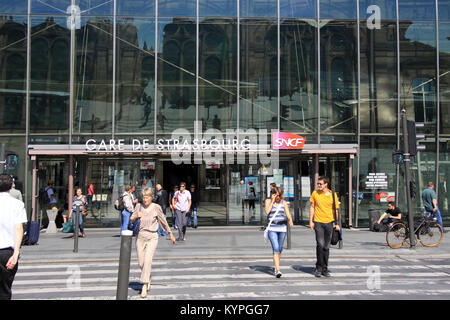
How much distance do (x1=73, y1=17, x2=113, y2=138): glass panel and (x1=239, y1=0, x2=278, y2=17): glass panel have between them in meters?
5.39

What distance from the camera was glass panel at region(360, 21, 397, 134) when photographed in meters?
18.6

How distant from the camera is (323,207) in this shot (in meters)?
9.12

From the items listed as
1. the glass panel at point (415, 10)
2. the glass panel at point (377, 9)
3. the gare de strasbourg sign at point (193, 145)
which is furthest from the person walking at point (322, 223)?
→ the glass panel at point (415, 10)

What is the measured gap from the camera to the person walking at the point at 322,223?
8969mm

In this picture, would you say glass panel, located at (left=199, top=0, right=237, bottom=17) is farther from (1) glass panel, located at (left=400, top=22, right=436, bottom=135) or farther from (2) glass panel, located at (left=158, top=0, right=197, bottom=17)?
(1) glass panel, located at (left=400, top=22, right=436, bottom=135)

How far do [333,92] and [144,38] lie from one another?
795 cm

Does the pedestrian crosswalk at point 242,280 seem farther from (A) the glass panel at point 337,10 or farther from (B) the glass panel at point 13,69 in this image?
(A) the glass panel at point 337,10

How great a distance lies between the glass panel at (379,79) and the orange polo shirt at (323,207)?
1017 cm

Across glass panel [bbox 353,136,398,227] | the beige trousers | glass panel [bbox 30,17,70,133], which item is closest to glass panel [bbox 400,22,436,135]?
glass panel [bbox 353,136,398,227]

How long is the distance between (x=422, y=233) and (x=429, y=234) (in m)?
0.19

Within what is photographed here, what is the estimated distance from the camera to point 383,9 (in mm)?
18891

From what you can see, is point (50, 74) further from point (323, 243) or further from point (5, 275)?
point (5, 275)
